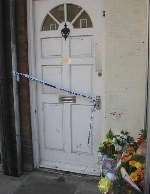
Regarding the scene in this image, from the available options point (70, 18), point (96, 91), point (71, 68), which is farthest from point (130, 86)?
point (70, 18)

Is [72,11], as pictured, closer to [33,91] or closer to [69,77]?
[69,77]

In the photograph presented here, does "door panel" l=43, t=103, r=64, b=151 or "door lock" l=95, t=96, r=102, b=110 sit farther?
"door panel" l=43, t=103, r=64, b=151

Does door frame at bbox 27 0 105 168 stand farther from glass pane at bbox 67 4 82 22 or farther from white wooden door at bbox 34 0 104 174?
glass pane at bbox 67 4 82 22

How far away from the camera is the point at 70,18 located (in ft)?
14.5

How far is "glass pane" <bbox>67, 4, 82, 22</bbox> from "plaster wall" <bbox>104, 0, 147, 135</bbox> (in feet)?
2.07

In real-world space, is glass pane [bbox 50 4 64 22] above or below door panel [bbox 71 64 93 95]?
above

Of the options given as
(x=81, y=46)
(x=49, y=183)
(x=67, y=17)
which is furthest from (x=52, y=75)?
(x=49, y=183)

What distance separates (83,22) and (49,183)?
7.30ft

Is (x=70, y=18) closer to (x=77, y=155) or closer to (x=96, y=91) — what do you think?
(x=96, y=91)

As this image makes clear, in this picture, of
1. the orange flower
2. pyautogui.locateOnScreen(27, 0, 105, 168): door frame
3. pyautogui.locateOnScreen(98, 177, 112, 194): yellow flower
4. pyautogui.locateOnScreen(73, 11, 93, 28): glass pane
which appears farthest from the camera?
pyautogui.locateOnScreen(27, 0, 105, 168): door frame

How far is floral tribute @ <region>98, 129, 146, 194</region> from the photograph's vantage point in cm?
276

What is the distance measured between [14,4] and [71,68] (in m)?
1.17

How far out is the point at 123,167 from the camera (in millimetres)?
2912

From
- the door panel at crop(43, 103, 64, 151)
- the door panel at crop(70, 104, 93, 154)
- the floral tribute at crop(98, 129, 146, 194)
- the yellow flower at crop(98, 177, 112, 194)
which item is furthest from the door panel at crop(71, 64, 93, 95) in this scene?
the yellow flower at crop(98, 177, 112, 194)
